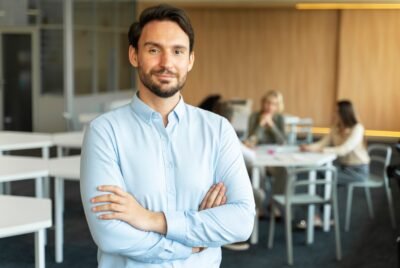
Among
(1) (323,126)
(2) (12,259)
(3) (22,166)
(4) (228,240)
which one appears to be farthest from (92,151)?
(1) (323,126)

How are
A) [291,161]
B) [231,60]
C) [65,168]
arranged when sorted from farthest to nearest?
[231,60], [291,161], [65,168]

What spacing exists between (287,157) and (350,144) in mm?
812

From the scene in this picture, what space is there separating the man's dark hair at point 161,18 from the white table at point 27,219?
5.78 feet

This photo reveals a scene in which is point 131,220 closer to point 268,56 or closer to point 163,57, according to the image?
point 163,57

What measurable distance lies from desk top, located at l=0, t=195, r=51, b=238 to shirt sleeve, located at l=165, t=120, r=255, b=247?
1.69 m

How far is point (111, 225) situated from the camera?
198 cm

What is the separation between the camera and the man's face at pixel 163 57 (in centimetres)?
194

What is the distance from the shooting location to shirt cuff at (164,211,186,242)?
1.96 metres

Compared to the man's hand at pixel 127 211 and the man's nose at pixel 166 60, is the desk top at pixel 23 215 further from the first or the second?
the man's nose at pixel 166 60

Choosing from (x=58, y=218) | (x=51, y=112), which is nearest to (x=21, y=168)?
(x=58, y=218)

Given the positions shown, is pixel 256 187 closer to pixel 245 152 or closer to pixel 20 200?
pixel 245 152

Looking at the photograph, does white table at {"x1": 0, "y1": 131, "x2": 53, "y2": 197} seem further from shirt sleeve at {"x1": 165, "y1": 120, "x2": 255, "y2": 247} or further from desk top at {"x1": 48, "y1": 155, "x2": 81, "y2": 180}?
shirt sleeve at {"x1": 165, "y1": 120, "x2": 255, "y2": 247}

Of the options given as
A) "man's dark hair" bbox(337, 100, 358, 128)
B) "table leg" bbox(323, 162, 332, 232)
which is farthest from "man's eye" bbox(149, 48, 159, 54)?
"man's dark hair" bbox(337, 100, 358, 128)

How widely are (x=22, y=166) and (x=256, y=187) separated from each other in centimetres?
211
